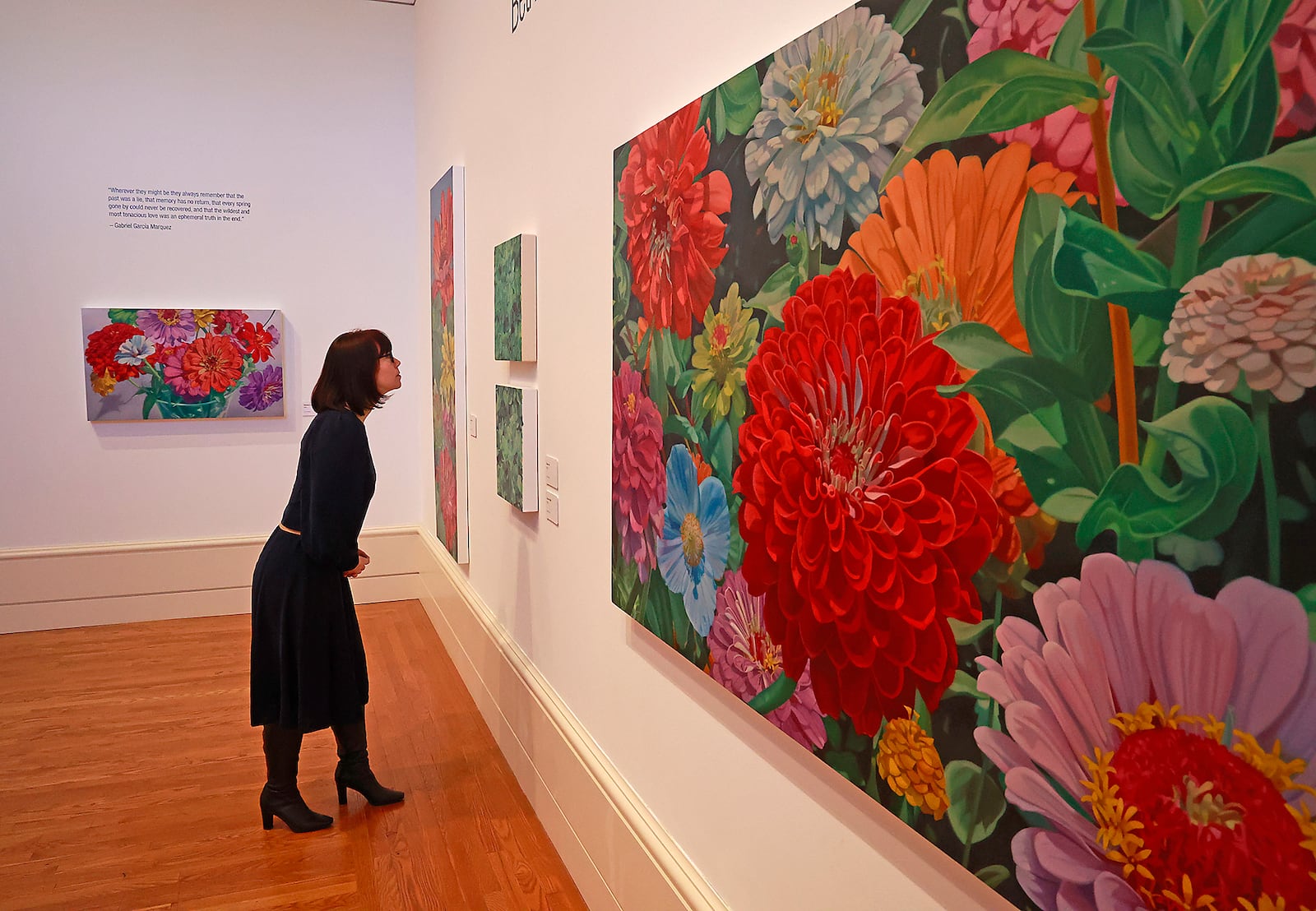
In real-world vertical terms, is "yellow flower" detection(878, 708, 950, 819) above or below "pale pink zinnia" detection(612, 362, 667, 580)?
below

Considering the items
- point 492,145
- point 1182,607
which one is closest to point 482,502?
point 492,145

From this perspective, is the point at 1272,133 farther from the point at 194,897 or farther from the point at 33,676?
the point at 33,676

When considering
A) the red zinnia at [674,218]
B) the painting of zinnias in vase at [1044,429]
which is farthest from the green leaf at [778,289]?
the red zinnia at [674,218]

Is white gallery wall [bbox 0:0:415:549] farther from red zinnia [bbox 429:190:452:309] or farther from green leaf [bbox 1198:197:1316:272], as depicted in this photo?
green leaf [bbox 1198:197:1316:272]

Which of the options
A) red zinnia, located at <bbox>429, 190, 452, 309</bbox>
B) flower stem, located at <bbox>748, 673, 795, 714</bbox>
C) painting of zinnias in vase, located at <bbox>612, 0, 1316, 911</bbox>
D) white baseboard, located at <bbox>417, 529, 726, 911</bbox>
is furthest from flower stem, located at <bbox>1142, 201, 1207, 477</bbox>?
red zinnia, located at <bbox>429, 190, 452, 309</bbox>

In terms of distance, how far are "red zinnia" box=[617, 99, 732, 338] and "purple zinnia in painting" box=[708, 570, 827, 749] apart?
1.91ft

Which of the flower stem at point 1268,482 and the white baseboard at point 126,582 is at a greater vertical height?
the flower stem at point 1268,482

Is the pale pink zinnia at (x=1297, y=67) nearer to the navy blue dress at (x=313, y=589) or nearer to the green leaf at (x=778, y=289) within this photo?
the green leaf at (x=778, y=289)

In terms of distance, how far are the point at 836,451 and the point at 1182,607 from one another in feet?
1.99

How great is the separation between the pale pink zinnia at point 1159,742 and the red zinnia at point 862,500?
15 cm

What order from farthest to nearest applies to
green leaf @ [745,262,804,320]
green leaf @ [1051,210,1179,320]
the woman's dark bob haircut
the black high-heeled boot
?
the black high-heeled boot → the woman's dark bob haircut → green leaf @ [745,262,804,320] → green leaf @ [1051,210,1179,320]

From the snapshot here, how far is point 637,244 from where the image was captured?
87.5 inches

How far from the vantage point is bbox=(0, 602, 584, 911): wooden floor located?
2.99 metres

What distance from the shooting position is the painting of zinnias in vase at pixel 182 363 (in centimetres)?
581
